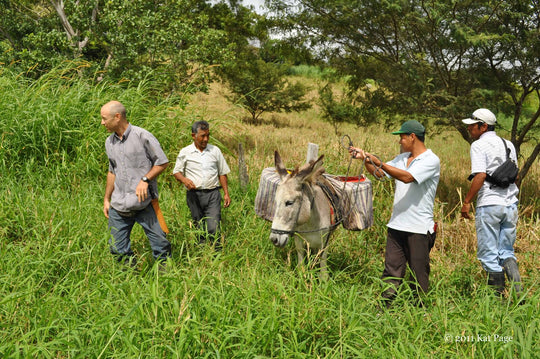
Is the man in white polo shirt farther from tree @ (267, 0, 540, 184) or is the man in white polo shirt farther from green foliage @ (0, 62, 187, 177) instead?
tree @ (267, 0, 540, 184)

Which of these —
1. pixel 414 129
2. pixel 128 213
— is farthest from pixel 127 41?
pixel 414 129

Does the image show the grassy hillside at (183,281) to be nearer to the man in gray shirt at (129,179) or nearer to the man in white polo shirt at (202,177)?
the man in gray shirt at (129,179)

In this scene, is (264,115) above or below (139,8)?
below

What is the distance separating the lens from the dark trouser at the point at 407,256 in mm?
3561

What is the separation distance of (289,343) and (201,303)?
75 cm

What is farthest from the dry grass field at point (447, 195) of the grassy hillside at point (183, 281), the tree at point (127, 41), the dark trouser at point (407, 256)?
the tree at point (127, 41)

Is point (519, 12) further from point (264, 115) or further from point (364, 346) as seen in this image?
point (264, 115)

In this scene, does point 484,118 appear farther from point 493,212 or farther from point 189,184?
point 189,184

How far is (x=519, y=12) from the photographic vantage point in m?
6.11

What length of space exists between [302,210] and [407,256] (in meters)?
1.12

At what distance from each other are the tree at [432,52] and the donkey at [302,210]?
3.43 meters

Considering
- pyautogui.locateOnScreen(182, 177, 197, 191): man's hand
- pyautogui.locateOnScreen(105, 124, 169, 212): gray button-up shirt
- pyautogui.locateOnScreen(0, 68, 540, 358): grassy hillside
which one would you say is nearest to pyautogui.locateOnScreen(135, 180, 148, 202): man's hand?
pyautogui.locateOnScreen(105, 124, 169, 212): gray button-up shirt

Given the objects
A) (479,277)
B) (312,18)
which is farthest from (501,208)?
(312,18)

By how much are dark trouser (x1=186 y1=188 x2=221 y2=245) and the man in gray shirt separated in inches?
29.1
